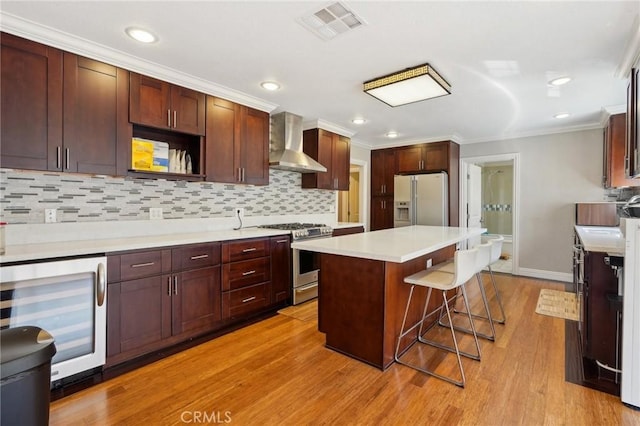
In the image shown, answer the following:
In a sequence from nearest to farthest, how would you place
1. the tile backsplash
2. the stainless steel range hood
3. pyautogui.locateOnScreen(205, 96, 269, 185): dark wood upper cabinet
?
the tile backsplash → pyautogui.locateOnScreen(205, 96, 269, 185): dark wood upper cabinet → the stainless steel range hood

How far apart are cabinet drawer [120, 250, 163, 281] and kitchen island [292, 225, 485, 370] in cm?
108

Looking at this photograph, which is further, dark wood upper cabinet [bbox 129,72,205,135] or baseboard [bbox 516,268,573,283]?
baseboard [bbox 516,268,573,283]

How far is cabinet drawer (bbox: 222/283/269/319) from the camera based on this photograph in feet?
9.36

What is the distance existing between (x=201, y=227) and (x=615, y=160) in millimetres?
4677

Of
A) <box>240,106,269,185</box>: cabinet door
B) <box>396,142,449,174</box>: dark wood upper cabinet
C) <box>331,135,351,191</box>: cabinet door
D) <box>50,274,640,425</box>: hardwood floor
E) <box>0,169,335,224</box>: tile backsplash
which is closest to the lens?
<box>50,274,640,425</box>: hardwood floor

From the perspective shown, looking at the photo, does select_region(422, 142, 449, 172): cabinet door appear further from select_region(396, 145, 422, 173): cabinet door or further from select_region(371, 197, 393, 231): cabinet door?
select_region(371, 197, 393, 231): cabinet door

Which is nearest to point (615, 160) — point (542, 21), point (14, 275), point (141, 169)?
point (542, 21)

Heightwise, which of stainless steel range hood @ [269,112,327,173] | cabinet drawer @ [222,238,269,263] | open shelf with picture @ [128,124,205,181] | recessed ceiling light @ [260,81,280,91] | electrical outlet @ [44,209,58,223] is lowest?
cabinet drawer @ [222,238,269,263]

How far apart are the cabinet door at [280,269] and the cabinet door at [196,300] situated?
669mm

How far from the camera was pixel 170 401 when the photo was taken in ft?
6.05

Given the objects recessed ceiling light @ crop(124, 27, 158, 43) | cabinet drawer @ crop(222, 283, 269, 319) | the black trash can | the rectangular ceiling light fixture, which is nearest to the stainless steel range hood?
the rectangular ceiling light fixture

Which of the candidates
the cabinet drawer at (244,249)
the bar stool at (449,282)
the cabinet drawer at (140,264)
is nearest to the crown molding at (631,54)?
the bar stool at (449,282)

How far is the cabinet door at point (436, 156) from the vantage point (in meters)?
5.18

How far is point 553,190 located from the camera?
15.3ft
